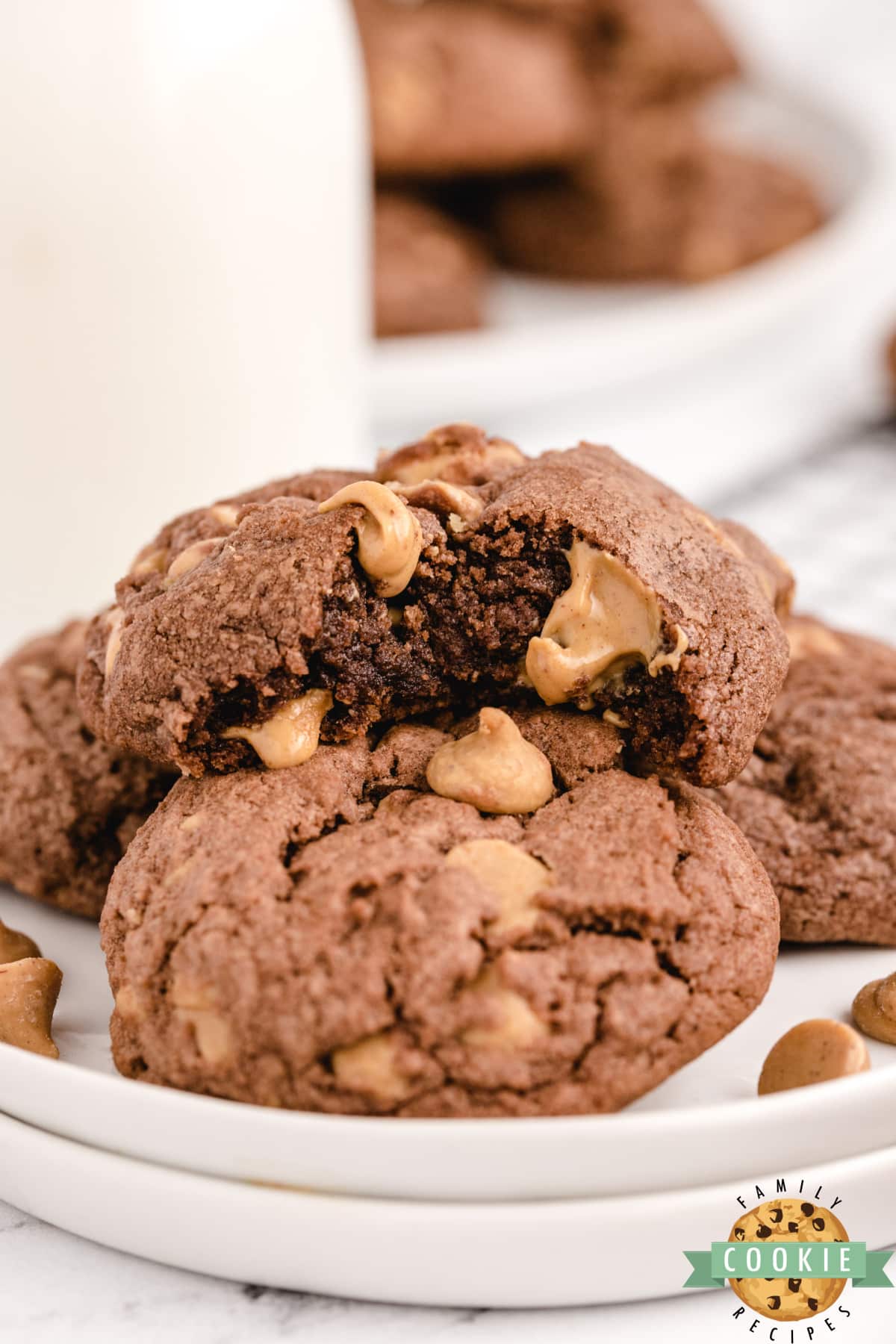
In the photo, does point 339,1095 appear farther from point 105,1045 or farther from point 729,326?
point 729,326

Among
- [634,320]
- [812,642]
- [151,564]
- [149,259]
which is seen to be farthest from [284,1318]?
[634,320]

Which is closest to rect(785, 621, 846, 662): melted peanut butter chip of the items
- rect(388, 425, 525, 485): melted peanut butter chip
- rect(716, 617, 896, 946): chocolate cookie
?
A: rect(716, 617, 896, 946): chocolate cookie

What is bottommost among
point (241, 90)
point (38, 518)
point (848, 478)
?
point (848, 478)

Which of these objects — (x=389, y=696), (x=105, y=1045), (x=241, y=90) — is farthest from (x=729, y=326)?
(x=105, y=1045)

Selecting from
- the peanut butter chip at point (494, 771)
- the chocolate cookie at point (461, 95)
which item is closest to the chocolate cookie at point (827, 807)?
the peanut butter chip at point (494, 771)

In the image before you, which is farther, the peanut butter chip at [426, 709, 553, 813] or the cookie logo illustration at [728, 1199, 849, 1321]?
the peanut butter chip at [426, 709, 553, 813]

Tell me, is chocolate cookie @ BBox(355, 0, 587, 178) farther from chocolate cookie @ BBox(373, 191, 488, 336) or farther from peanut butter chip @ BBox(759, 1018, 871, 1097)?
peanut butter chip @ BBox(759, 1018, 871, 1097)

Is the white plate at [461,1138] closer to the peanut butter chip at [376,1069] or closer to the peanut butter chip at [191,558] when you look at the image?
the peanut butter chip at [376,1069]
